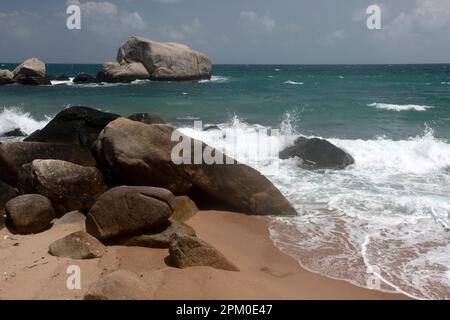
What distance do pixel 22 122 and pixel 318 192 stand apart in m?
12.3

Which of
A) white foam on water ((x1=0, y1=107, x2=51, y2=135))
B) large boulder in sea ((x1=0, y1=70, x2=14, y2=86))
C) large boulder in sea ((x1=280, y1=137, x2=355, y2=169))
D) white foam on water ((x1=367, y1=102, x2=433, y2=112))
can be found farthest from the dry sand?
large boulder in sea ((x1=0, y1=70, x2=14, y2=86))

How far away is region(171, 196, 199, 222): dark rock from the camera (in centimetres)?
681

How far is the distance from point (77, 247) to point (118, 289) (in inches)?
57.2

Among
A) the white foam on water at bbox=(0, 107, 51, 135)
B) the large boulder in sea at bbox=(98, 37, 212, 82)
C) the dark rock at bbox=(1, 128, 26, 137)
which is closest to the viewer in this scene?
the dark rock at bbox=(1, 128, 26, 137)

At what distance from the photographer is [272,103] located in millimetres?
26562

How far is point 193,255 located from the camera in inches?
201

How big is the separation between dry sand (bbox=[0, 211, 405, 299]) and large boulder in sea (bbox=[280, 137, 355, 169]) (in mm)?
4792

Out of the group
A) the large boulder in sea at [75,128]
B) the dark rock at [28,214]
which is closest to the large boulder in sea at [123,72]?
the large boulder in sea at [75,128]

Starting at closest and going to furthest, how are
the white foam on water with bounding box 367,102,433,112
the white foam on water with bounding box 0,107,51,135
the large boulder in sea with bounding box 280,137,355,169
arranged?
1. the large boulder in sea with bounding box 280,137,355,169
2. the white foam on water with bounding box 0,107,51,135
3. the white foam on water with bounding box 367,102,433,112

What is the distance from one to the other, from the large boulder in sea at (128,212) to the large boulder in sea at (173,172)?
115 cm

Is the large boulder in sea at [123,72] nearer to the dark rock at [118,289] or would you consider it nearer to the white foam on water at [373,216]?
the white foam on water at [373,216]

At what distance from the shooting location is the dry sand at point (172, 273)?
14.9ft

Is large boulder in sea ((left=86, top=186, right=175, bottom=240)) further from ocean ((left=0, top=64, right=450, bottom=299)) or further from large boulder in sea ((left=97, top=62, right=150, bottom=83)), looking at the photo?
large boulder in sea ((left=97, top=62, right=150, bottom=83))
